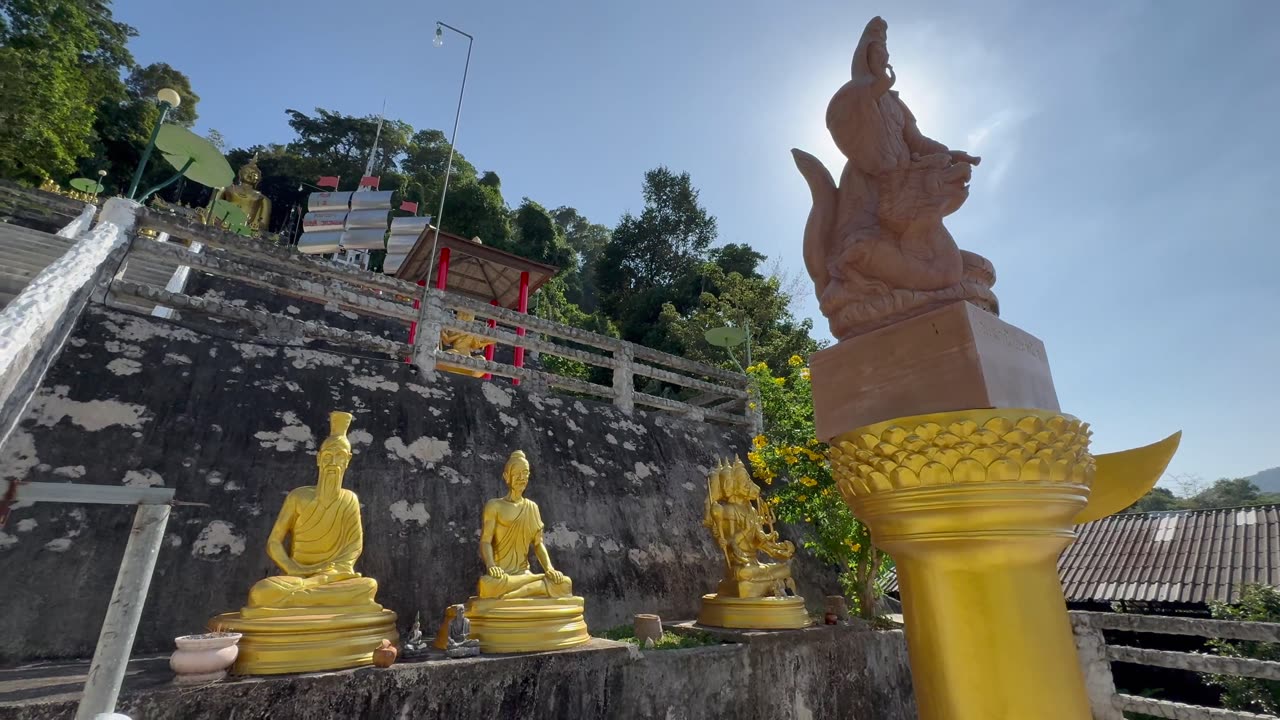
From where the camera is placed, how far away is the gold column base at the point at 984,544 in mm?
1038

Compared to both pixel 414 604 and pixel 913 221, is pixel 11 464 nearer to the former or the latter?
pixel 414 604

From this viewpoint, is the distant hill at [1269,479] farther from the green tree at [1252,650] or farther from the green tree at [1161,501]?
the green tree at [1252,650]

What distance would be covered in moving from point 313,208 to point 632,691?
2054 centimetres

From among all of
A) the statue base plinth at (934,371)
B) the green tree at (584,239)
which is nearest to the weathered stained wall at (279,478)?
the statue base plinth at (934,371)

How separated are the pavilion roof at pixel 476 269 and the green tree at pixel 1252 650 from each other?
416 inches

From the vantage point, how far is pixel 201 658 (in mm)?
2555

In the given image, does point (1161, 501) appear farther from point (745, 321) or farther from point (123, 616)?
point (123, 616)

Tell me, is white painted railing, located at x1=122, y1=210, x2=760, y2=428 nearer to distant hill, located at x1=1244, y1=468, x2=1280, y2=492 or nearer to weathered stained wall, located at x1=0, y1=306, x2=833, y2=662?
weathered stained wall, located at x1=0, y1=306, x2=833, y2=662

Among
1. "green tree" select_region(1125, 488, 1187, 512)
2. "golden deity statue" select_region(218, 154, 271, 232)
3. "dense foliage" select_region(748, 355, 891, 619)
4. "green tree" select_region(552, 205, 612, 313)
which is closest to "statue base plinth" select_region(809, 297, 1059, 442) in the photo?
"dense foliage" select_region(748, 355, 891, 619)

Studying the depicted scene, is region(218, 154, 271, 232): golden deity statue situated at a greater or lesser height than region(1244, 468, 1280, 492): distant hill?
lesser

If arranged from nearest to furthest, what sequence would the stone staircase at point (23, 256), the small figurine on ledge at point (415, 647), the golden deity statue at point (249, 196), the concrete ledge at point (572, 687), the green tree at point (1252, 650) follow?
the concrete ledge at point (572, 687) < the small figurine on ledge at point (415, 647) < the stone staircase at point (23, 256) < the green tree at point (1252, 650) < the golden deity statue at point (249, 196)

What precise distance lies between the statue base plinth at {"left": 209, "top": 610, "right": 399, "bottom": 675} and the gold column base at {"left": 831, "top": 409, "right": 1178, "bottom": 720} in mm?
2849

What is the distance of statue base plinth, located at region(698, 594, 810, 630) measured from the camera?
4402mm

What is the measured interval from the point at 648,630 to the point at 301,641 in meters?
2.09
